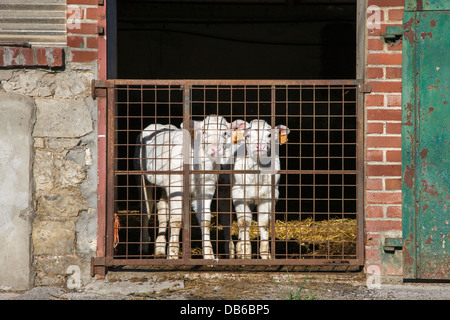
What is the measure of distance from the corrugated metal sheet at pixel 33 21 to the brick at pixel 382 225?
9.96 ft

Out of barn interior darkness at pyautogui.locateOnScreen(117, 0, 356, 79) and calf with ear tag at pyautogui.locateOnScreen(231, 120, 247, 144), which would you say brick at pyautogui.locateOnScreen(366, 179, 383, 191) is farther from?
barn interior darkness at pyautogui.locateOnScreen(117, 0, 356, 79)

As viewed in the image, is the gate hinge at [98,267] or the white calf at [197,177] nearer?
the gate hinge at [98,267]

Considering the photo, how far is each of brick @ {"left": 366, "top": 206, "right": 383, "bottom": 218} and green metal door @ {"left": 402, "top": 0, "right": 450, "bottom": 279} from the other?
199mm

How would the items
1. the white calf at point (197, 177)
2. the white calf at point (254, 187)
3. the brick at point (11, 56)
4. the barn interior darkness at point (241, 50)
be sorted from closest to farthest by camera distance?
the brick at point (11, 56)
the white calf at point (197, 177)
the white calf at point (254, 187)
the barn interior darkness at point (241, 50)

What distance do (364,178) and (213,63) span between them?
25.7ft

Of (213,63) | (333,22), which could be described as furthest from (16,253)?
(333,22)

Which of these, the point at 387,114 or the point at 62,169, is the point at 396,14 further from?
the point at 62,169

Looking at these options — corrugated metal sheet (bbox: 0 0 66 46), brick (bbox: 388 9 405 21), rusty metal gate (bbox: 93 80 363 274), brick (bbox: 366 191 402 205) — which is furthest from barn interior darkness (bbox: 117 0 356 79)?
brick (bbox: 366 191 402 205)

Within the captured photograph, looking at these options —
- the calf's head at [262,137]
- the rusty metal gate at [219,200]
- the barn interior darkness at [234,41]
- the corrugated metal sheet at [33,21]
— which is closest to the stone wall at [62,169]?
the rusty metal gate at [219,200]

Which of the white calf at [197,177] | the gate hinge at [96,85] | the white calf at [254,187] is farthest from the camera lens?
the white calf at [254,187]

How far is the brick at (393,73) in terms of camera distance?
186 inches

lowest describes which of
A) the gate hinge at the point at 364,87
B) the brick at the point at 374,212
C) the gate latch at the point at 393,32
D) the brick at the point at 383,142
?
the brick at the point at 374,212

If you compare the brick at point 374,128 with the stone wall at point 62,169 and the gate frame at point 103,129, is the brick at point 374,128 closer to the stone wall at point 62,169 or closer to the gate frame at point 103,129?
the gate frame at point 103,129
